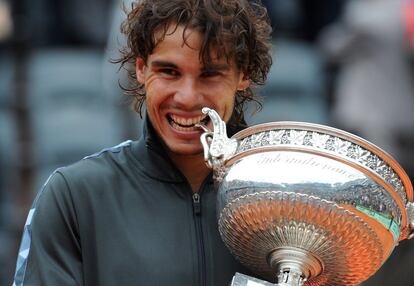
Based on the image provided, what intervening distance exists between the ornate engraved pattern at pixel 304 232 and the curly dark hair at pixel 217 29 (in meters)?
0.42

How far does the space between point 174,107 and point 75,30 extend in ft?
19.8

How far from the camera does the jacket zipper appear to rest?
11.9 feet

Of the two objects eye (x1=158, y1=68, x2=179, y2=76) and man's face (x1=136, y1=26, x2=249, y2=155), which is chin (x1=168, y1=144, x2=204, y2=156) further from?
eye (x1=158, y1=68, x2=179, y2=76)

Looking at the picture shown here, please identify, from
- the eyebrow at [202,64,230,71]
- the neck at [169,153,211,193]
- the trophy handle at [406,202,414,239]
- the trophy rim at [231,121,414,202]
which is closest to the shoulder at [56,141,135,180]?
the neck at [169,153,211,193]

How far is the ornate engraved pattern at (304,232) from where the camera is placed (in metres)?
3.37

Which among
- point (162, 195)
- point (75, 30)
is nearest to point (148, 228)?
point (162, 195)

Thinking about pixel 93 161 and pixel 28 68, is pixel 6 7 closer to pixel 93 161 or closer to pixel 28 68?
pixel 28 68

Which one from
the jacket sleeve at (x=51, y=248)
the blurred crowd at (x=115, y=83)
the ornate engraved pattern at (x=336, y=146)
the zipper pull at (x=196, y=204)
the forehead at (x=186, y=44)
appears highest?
the forehead at (x=186, y=44)

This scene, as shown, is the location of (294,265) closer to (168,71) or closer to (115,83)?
(168,71)

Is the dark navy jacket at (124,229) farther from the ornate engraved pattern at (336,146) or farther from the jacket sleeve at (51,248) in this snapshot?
the ornate engraved pattern at (336,146)

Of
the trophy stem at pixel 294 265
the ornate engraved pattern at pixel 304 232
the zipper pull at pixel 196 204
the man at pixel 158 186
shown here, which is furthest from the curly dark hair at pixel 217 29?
the trophy stem at pixel 294 265

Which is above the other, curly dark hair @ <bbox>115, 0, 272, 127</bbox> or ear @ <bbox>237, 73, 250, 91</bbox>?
curly dark hair @ <bbox>115, 0, 272, 127</bbox>

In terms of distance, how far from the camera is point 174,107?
12.0 feet

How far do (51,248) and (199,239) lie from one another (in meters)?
0.39
